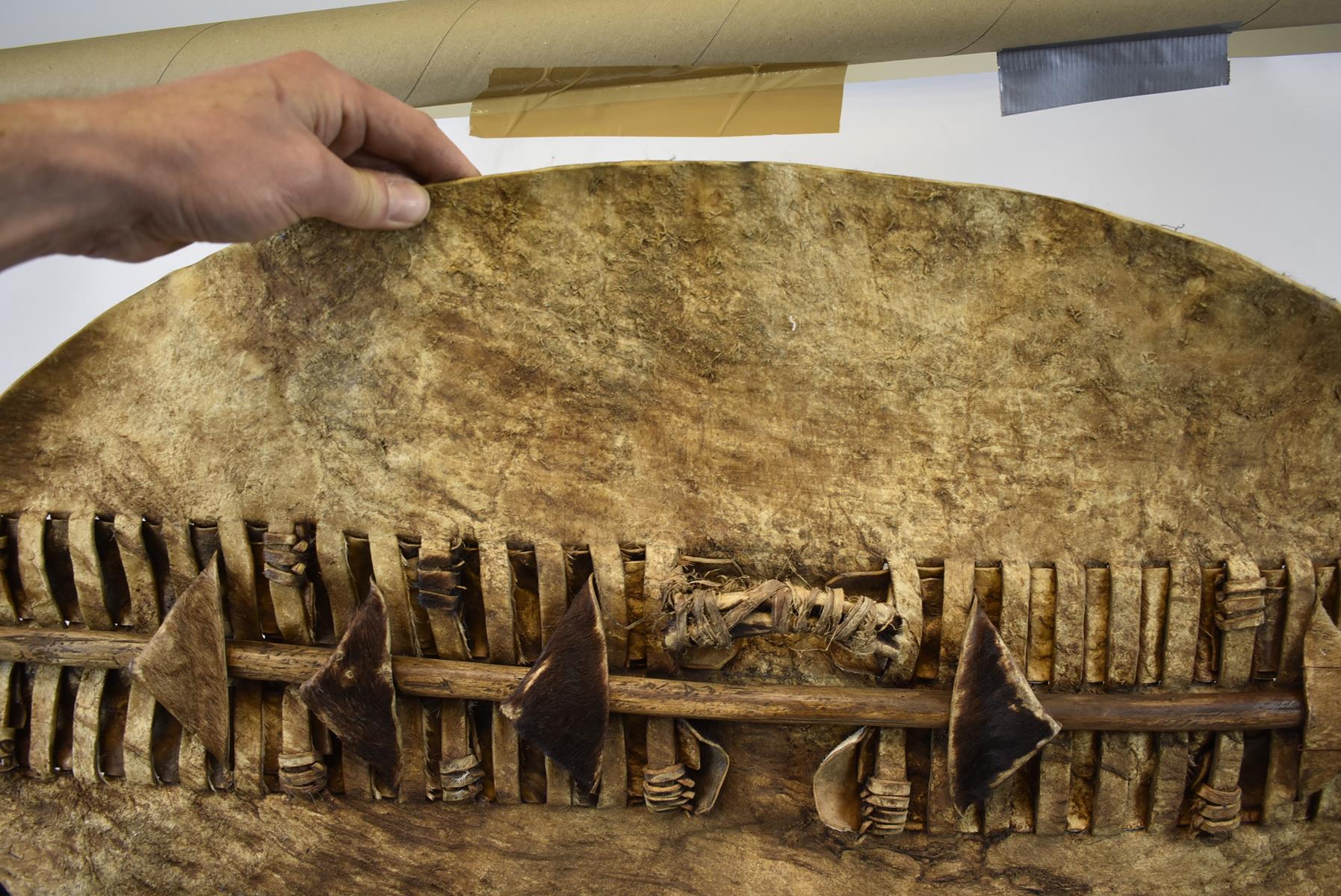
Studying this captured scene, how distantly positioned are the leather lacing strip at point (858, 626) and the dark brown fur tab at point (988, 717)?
7cm

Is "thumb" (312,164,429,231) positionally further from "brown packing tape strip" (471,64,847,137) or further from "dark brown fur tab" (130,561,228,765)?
"dark brown fur tab" (130,561,228,765)

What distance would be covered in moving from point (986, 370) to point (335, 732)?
191 centimetres

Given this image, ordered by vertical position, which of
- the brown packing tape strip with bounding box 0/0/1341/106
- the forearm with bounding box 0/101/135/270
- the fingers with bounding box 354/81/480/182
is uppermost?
the brown packing tape strip with bounding box 0/0/1341/106

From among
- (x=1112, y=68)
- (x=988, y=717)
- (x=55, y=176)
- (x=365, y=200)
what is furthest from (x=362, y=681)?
(x=1112, y=68)

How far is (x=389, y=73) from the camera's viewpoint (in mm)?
2984

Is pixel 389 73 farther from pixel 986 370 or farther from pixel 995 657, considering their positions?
pixel 995 657


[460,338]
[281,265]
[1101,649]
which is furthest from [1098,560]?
[281,265]

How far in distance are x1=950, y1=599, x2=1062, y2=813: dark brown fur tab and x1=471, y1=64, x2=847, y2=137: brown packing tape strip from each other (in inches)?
59.7

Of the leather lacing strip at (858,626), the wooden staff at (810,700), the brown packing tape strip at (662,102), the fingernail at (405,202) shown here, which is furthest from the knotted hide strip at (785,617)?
the brown packing tape strip at (662,102)

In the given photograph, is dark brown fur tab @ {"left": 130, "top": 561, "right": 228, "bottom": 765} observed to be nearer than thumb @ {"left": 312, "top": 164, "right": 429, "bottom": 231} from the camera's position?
No

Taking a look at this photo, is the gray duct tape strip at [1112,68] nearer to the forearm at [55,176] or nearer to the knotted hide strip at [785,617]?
the knotted hide strip at [785,617]

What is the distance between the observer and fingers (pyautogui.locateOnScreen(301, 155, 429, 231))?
6.91 feet

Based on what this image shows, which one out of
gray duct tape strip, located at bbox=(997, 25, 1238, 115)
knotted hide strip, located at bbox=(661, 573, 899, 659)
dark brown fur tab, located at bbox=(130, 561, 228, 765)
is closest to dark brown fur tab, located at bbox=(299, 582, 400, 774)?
dark brown fur tab, located at bbox=(130, 561, 228, 765)

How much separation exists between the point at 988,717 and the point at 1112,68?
1.87 meters
